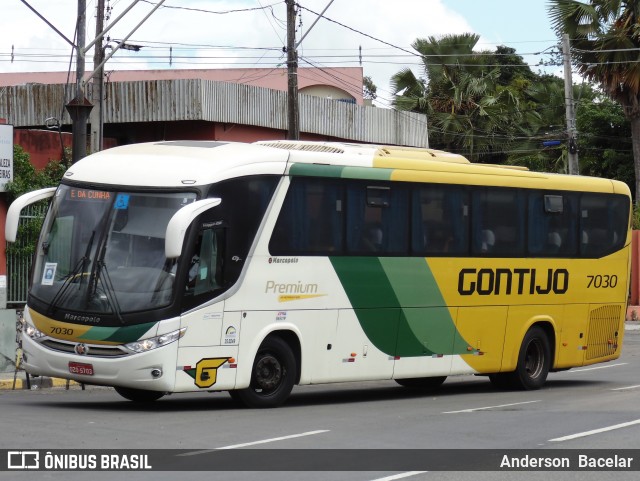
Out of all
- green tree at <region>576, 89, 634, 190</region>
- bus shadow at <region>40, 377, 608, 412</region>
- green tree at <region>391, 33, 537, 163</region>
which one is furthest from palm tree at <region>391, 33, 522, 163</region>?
bus shadow at <region>40, 377, 608, 412</region>

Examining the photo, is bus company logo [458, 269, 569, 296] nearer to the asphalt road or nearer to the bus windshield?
the asphalt road

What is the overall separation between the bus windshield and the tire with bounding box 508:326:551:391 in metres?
7.17

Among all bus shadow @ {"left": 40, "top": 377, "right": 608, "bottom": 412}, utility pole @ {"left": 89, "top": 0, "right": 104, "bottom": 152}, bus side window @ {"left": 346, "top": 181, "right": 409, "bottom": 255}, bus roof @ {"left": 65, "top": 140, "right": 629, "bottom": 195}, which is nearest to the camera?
bus roof @ {"left": 65, "top": 140, "right": 629, "bottom": 195}

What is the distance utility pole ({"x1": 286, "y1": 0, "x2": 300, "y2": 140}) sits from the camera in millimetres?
28297

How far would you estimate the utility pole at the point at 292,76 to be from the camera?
28.3 m

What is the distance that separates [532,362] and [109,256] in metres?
8.21

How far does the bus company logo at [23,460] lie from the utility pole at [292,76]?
17915mm

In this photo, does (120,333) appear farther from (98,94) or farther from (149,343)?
(98,94)

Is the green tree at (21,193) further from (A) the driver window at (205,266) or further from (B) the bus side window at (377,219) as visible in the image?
(A) the driver window at (205,266)

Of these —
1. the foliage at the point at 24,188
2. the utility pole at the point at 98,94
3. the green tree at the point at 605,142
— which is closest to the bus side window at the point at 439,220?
the utility pole at the point at 98,94

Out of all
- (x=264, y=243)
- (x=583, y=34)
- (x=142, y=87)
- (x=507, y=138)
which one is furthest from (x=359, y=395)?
(x=507, y=138)

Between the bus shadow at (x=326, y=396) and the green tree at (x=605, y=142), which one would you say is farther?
the green tree at (x=605, y=142)
